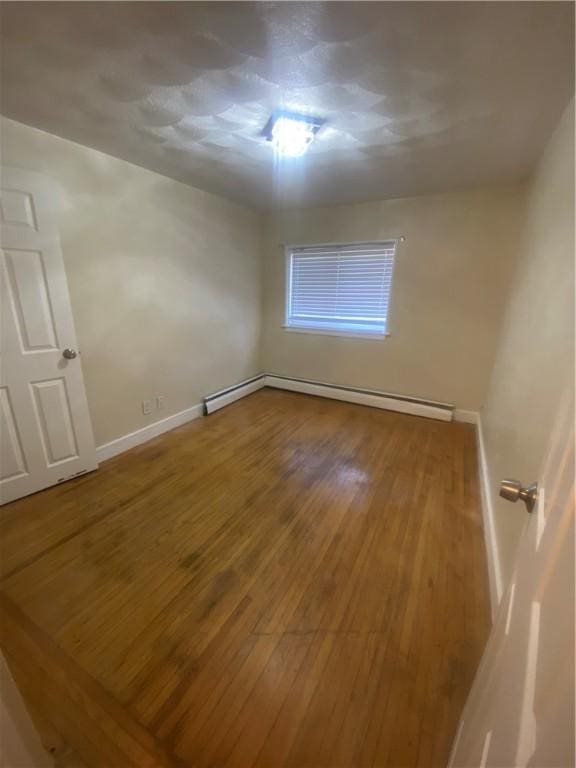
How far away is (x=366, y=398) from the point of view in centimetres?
368

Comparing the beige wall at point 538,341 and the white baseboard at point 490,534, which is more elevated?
the beige wall at point 538,341

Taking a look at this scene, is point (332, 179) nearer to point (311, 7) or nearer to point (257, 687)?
point (311, 7)

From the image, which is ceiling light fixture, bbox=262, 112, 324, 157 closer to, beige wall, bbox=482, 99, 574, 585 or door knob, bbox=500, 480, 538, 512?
beige wall, bbox=482, 99, 574, 585

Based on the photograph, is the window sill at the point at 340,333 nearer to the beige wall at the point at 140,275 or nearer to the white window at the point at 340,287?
the white window at the point at 340,287

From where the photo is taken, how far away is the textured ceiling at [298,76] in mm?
1063

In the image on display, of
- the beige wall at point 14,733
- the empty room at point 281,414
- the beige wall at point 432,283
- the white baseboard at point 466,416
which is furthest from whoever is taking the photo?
the white baseboard at point 466,416

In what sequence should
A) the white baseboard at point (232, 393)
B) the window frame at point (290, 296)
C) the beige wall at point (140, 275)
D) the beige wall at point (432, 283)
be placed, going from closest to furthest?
the beige wall at point (140, 275)
the beige wall at point (432, 283)
the window frame at point (290, 296)
the white baseboard at point (232, 393)

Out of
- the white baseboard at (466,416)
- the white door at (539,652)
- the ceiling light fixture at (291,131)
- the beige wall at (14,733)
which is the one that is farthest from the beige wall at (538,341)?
the beige wall at (14,733)

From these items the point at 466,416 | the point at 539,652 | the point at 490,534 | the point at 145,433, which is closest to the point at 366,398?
the point at 466,416

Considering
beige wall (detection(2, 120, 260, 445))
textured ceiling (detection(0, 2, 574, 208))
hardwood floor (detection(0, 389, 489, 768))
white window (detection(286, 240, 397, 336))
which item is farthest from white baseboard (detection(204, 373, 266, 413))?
textured ceiling (detection(0, 2, 574, 208))

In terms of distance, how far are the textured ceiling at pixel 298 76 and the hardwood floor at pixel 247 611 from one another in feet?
7.52

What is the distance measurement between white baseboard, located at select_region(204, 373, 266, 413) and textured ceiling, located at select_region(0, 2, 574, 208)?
2225 millimetres

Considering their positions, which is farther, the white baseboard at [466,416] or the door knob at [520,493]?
the white baseboard at [466,416]

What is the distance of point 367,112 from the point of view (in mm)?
1618
